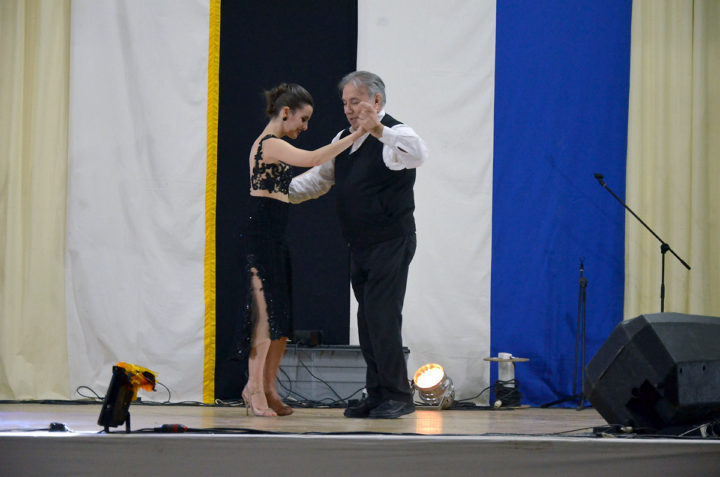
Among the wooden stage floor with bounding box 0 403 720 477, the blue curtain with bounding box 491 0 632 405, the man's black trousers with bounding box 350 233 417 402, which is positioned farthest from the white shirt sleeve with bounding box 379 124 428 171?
the blue curtain with bounding box 491 0 632 405

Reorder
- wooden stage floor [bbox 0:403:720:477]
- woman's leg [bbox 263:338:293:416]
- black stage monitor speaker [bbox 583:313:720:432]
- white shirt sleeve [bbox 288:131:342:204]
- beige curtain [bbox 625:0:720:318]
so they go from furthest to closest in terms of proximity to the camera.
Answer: beige curtain [bbox 625:0:720:318]
white shirt sleeve [bbox 288:131:342:204]
woman's leg [bbox 263:338:293:416]
black stage monitor speaker [bbox 583:313:720:432]
wooden stage floor [bbox 0:403:720:477]

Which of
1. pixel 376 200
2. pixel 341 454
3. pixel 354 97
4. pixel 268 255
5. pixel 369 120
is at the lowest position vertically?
pixel 341 454

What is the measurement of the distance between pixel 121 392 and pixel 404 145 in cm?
172

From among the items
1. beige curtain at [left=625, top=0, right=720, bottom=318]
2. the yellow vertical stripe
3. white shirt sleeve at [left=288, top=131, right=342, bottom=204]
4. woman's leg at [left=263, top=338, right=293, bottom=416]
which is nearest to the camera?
woman's leg at [left=263, top=338, right=293, bottom=416]

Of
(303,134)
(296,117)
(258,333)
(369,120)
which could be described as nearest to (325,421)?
(258,333)

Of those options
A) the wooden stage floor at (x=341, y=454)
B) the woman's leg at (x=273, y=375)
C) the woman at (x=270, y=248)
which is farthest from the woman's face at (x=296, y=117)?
the wooden stage floor at (x=341, y=454)

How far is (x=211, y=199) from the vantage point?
5426 mm

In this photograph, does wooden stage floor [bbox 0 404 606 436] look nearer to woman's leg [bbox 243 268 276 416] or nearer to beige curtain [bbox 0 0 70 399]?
woman's leg [bbox 243 268 276 416]

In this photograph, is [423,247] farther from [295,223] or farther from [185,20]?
[185,20]

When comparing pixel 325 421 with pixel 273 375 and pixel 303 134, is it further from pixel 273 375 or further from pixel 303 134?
pixel 303 134

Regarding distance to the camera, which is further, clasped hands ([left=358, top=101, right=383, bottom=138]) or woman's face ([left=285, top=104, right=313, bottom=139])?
woman's face ([left=285, top=104, right=313, bottom=139])

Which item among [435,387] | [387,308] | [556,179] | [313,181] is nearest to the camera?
[387,308]

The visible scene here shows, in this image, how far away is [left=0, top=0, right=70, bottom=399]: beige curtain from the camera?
522cm

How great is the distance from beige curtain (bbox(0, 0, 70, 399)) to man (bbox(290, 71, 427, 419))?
8.22ft
